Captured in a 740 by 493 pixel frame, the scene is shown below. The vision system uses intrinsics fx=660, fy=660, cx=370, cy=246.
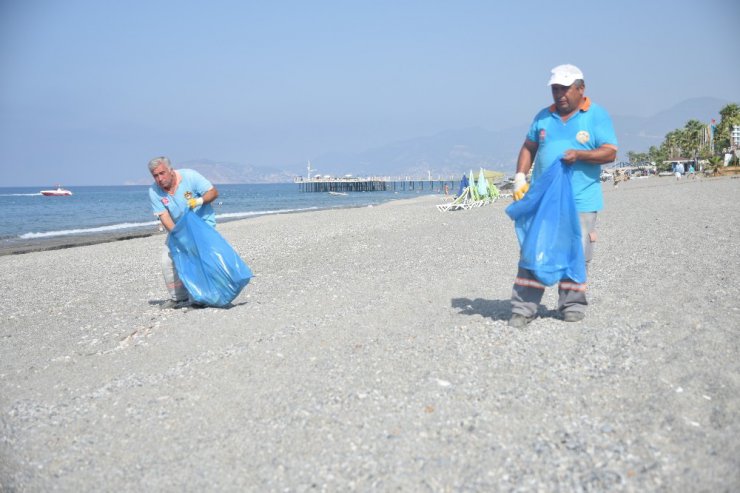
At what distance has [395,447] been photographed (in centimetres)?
307

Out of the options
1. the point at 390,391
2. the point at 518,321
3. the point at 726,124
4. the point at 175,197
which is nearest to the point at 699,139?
the point at 726,124

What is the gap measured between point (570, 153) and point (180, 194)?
389 cm

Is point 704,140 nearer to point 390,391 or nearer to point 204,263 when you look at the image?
point 204,263

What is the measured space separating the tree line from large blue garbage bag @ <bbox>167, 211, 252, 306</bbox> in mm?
44071

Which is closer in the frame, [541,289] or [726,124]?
[541,289]

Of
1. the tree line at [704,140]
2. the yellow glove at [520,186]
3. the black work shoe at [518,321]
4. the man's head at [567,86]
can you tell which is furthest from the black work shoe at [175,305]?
the tree line at [704,140]

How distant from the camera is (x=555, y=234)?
489 cm

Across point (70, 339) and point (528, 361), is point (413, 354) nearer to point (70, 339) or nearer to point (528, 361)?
point (528, 361)

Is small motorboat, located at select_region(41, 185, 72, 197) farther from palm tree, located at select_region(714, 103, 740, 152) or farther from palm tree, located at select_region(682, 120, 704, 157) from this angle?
palm tree, located at select_region(682, 120, 704, 157)

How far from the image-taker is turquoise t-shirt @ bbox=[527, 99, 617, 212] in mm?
4855

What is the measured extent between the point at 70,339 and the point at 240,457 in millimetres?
4001

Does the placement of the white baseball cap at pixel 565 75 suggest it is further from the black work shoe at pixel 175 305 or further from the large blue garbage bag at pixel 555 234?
the black work shoe at pixel 175 305

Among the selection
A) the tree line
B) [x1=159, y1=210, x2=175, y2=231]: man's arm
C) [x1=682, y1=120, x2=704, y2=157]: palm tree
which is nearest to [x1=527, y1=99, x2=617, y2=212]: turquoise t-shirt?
[x1=159, y1=210, x2=175, y2=231]: man's arm

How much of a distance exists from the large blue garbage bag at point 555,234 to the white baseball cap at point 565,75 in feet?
1.88
